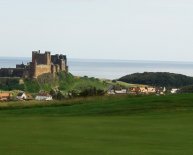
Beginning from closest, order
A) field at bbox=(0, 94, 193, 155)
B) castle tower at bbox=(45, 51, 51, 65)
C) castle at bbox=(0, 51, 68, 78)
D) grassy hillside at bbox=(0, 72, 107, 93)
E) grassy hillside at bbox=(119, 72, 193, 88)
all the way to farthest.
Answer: field at bbox=(0, 94, 193, 155) → grassy hillside at bbox=(0, 72, 107, 93) → castle at bbox=(0, 51, 68, 78) → castle tower at bbox=(45, 51, 51, 65) → grassy hillside at bbox=(119, 72, 193, 88)

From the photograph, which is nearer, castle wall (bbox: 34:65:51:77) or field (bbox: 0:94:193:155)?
field (bbox: 0:94:193:155)

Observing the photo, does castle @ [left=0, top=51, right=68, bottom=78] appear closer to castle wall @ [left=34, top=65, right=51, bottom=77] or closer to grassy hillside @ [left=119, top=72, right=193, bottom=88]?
castle wall @ [left=34, top=65, right=51, bottom=77]

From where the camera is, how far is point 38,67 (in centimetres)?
12306

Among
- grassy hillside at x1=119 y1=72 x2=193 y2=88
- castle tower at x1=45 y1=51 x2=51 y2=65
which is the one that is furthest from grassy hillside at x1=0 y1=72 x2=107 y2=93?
grassy hillside at x1=119 y1=72 x2=193 y2=88

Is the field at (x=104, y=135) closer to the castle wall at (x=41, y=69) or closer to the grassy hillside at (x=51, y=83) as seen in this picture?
the grassy hillside at (x=51, y=83)

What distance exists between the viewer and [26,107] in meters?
23.3

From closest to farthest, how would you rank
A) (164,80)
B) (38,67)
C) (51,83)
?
1. (38,67)
2. (51,83)
3. (164,80)

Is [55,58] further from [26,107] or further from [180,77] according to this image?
[26,107]

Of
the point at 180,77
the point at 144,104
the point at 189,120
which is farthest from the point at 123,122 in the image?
the point at 180,77

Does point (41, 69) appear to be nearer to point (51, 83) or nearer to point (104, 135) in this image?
point (51, 83)

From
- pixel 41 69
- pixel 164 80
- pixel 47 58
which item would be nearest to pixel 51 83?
pixel 41 69

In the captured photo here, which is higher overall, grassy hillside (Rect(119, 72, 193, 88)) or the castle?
the castle

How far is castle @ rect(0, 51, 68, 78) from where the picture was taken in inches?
4862

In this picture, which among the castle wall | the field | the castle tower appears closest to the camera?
the field
